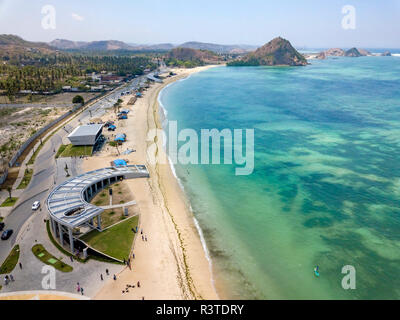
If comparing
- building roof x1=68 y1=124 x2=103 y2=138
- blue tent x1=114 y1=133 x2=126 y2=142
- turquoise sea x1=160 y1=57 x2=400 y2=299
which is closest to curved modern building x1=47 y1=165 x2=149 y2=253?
turquoise sea x1=160 y1=57 x2=400 y2=299

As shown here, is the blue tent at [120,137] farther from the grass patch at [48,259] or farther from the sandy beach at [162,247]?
the grass patch at [48,259]

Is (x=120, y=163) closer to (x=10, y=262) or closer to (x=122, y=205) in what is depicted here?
(x=122, y=205)

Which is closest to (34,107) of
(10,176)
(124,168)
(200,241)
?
(10,176)

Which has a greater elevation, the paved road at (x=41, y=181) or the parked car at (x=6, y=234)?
the paved road at (x=41, y=181)

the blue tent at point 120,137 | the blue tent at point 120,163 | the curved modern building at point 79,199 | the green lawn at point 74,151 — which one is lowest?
the curved modern building at point 79,199

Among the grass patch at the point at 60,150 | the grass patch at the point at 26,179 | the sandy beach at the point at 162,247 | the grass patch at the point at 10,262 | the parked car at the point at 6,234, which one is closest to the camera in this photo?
the sandy beach at the point at 162,247

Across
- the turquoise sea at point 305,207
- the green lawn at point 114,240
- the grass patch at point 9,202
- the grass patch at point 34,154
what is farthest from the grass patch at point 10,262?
the grass patch at point 34,154
